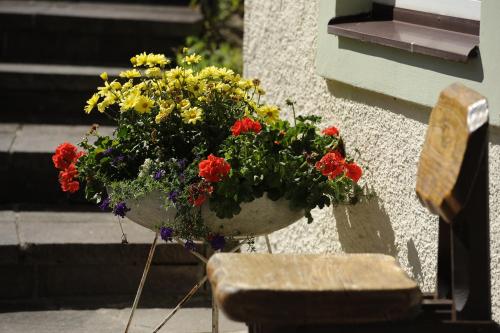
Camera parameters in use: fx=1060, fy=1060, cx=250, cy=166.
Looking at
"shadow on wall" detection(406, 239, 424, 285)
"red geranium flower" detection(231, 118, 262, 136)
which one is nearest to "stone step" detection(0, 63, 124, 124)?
"red geranium flower" detection(231, 118, 262, 136)

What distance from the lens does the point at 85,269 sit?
177 inches

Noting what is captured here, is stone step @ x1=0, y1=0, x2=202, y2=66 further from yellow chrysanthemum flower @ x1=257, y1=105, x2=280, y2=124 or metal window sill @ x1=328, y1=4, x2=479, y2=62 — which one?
yellow chrysanthemum flower @ x1=257, y1=105, x2=280, y2=124

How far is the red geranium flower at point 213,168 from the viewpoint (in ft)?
10.6

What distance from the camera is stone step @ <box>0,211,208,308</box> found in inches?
173

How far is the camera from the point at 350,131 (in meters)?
3.84

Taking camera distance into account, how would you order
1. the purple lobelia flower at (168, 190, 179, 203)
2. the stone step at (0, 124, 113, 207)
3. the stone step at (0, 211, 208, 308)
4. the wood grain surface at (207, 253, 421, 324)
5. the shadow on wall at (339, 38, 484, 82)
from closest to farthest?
the wood grain surface at (207, 253, 421, 324) → the shadow on wall at (339, 38, 484, 82) → the purple lobelia flower at (168, 190, 179, 203) → the stone step at (0, 211, 208, 308) → the stone step at (0, 124, 113, 207)

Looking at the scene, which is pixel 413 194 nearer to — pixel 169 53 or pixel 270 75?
pixel 270 75

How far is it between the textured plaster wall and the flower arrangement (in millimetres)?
115

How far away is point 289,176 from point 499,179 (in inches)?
27.5

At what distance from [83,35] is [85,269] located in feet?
7.33

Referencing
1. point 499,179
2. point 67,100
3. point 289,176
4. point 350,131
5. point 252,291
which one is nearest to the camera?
point 252,291

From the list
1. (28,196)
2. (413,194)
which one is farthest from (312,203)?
(28,196)

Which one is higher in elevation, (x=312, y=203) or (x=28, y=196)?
(x=312, y=203)

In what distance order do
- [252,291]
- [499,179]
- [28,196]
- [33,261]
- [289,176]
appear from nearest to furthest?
1. [252,291]
2. [499,179]
3. [289,176]
4. [33,261]
5. [28,196]
